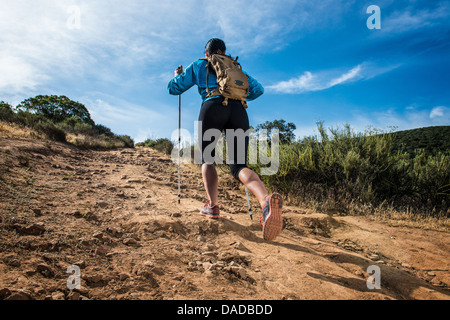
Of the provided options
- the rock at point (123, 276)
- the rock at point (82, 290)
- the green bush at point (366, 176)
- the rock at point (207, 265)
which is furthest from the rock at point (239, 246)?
the green bush at point (366, 176)

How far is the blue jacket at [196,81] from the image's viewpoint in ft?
10.3

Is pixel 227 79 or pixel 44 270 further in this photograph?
pixel 227 79

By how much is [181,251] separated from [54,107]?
26.3 metres

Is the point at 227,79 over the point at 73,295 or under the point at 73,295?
over

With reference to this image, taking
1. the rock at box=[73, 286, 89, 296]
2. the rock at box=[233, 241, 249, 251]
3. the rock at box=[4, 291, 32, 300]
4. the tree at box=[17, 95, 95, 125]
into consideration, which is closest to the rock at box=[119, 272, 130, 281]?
the rock at box=[73, 286, 89, 296]

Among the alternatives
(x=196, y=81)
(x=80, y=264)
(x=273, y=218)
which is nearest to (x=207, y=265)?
(x=273, y=218)

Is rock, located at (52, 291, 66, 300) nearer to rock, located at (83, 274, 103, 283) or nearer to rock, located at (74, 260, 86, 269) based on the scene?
rock, located at (83, 274, 103, 283)

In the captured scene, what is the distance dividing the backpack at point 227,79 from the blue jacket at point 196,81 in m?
0.10

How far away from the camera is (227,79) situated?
9.31 feet

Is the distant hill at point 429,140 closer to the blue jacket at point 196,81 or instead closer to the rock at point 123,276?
the blue jacket at point 196,81

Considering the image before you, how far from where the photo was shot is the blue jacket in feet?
10.3

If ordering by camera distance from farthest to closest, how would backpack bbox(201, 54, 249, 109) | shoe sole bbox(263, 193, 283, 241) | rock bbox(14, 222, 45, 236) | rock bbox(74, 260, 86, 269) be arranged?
backpack bbox(201, 54, 249, 109) < shoe sole bbox(263, 193, 283, 241) < rock bbox(14, 222, 45, 236) < rock bbox(74, 260, 86, 269)

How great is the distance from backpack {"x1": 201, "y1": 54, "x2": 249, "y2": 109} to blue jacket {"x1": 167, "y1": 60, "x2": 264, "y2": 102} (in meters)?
0.10

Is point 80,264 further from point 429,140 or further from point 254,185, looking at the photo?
point 429,140
